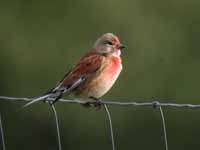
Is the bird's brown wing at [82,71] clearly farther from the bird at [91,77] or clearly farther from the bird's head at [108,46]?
the bird's head at [108,46]

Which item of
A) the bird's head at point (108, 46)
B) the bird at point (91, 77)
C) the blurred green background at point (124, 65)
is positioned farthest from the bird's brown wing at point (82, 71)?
the blurred green background at point (124, 65)

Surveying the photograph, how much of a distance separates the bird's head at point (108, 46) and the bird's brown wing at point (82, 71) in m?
0.17

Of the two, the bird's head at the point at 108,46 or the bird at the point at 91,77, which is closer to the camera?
the bird at the point at 91,77

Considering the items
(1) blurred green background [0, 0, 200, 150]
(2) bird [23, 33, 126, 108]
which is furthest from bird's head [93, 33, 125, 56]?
(1) blurred green background [0, 0, 200, 150]

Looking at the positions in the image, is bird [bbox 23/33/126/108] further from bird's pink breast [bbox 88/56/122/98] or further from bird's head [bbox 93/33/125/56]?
bird's head [bbox 93/33/125/56]

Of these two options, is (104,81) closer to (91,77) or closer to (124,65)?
(91,77)

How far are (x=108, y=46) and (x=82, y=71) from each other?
1.74ft

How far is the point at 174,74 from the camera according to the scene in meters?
22.0

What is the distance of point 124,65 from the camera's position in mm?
20969

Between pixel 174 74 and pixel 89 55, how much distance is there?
12.2 meters

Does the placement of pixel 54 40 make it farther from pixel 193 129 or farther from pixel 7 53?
pixel 193 129

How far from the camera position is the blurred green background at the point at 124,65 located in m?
20.4

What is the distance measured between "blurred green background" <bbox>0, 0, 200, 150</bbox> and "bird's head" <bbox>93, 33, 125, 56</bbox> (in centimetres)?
952

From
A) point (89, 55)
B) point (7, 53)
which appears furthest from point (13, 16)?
point (89, 55)
